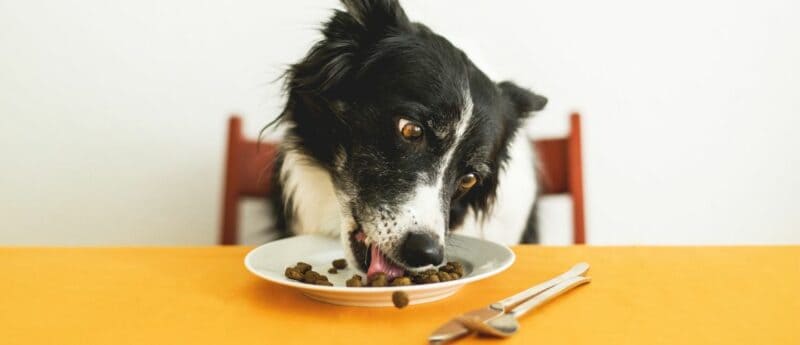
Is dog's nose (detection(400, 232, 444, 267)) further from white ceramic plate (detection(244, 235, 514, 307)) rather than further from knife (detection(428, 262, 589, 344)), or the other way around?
knife (detection(428, 262, 589, 344))

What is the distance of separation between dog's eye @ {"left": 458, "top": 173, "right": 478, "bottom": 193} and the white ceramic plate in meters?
0.19

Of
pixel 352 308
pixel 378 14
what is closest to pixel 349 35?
pixel 378 14

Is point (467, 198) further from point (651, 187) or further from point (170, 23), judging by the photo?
point (170, 23)

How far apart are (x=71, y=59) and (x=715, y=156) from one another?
270 centimetres

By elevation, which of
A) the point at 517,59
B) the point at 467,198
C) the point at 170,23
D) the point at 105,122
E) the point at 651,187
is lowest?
the point at 651,187

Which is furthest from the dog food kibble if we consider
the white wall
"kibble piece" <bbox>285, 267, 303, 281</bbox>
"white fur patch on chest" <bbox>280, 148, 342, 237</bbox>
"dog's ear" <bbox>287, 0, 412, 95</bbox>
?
the white wall

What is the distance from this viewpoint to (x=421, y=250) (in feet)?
3.58

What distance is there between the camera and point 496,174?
164 centimetres

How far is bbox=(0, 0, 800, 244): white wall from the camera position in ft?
7.43

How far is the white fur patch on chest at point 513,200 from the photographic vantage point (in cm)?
182

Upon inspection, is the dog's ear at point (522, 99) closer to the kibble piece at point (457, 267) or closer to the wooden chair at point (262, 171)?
the wooden chair at point (262, 171)

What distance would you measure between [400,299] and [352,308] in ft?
0.30

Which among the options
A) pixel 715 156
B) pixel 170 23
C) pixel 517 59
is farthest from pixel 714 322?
pixel 170 23

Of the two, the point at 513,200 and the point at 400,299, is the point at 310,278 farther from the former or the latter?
the point at 513,200
